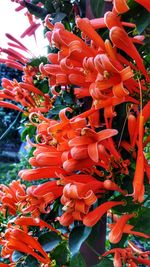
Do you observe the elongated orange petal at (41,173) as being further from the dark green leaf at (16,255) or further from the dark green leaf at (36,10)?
the dark green leaf at (36,10)

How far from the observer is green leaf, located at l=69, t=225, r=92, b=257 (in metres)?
0.64

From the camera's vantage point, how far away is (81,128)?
0.60 m

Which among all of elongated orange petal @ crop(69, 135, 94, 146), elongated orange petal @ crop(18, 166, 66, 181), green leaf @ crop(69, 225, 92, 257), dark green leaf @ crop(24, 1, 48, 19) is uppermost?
dark green leaf @ crop(24, 1, 48, 19)

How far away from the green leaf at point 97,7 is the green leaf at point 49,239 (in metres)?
0.42

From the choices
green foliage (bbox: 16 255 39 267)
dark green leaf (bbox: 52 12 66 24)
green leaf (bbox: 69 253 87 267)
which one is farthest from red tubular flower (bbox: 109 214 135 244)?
dark green leaf (bbox: 52 12 66 24)

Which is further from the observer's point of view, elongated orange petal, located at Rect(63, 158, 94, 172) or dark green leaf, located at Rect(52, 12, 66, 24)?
dark green leaf, located at Rect(52, 12, 66, 24)

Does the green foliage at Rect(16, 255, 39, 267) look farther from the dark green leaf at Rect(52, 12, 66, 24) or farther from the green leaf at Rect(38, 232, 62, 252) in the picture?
the dark green leaf at Rect(52, 12, 66, 24)

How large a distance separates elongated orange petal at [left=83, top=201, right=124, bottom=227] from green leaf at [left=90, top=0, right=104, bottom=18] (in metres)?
0.34

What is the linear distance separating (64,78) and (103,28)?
152mm

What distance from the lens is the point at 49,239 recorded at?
0.79 metres

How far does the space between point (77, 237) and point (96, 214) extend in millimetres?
70

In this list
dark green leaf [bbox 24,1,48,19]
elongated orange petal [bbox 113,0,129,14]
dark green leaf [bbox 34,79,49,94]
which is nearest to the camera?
elongated orange petal [bbox 113,0,129,14]

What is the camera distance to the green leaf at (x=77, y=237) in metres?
0.64

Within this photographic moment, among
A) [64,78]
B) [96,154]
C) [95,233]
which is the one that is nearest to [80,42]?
[64,78]
